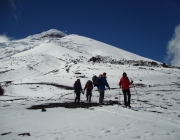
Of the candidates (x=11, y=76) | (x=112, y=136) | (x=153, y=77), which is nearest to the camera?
(x=112, y=136)

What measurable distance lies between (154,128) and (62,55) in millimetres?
122273

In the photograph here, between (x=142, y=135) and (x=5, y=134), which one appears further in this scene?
(x=5, y=134)

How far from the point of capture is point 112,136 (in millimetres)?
6215

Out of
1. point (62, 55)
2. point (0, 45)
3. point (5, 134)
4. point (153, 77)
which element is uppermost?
point (0, 45)

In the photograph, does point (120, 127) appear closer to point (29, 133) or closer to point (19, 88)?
point (29, 133)

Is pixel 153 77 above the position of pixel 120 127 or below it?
above

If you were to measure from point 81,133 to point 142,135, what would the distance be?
2.06 m

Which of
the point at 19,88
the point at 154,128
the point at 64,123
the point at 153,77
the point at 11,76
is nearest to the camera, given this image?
the point at 154,128

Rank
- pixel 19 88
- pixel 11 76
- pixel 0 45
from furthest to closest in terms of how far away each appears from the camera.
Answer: pixel 0 45, pixel 11 76, pixel 19 88

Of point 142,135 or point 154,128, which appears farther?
point 154,128

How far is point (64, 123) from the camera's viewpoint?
8258mm

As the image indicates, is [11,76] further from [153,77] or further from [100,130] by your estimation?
[100,130]

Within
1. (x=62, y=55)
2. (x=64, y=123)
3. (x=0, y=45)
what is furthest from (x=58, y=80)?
(x=0, y=45)

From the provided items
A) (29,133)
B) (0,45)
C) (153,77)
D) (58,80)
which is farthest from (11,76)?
(0,45)
